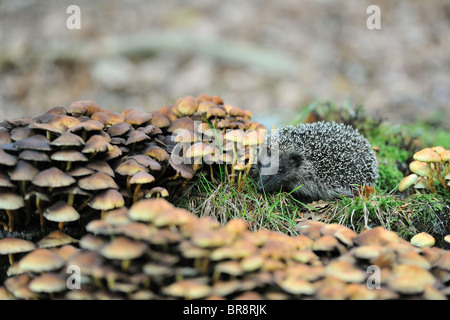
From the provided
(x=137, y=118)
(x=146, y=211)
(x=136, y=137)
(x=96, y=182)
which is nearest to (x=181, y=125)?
(x=137, y=118)

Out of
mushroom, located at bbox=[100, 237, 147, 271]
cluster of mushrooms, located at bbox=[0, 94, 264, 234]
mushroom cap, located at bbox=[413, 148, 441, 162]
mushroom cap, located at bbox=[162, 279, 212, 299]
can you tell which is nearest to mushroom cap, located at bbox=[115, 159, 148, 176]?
cluster of mushrooms, located at bbox=[0, 94, 264, 234]

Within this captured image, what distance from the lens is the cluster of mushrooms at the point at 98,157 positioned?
3221 mm

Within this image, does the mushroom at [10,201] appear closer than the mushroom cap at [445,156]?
Yes

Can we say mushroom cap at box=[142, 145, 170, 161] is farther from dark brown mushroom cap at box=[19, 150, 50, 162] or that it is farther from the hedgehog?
the hedgehog


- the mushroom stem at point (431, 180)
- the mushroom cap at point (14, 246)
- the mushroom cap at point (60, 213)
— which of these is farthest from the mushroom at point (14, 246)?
the mushroom stem at point (431, 180)

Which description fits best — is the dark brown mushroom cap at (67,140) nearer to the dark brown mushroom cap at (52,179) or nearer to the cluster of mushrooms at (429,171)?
the dark brown mushroom cap at (52,179)

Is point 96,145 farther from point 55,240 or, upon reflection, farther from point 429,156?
point 429,156

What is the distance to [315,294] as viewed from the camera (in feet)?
8.66

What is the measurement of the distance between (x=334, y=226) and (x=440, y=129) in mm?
Answer: 5403

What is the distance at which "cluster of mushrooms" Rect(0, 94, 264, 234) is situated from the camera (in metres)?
3.22

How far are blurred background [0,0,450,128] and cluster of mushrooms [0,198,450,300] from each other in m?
7.01

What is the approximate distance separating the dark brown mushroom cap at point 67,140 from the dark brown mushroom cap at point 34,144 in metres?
0.07
